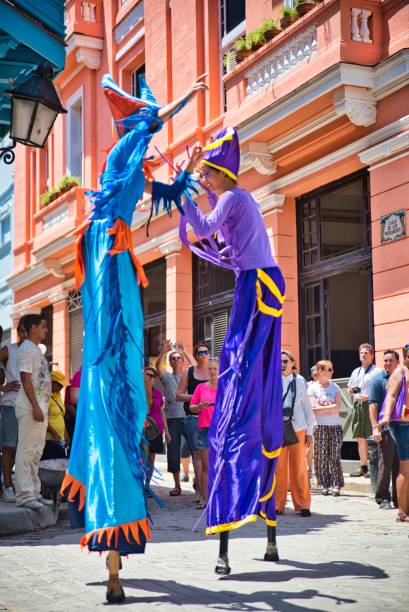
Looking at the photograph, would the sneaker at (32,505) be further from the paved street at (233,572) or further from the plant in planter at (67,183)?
the plant in planter at (67,183)

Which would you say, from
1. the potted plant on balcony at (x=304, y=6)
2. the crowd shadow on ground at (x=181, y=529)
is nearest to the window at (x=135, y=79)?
the potted plant on balcony at (x=304, y=6)

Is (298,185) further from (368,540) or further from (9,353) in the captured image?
(368,540)

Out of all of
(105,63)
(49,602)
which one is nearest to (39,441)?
(49,602)

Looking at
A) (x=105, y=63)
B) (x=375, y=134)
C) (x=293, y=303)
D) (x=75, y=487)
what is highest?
(x=105, y=63)

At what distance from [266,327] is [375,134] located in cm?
729

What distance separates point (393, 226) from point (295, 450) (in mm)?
3913

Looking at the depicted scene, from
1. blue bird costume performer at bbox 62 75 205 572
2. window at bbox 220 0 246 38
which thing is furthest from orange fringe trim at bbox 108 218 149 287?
window at bbox 220 0 246 38

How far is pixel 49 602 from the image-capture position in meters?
4.32

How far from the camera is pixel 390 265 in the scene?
11750mm

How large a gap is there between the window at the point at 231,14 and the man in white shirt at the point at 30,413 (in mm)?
9594

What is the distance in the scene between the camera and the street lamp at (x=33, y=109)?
27.2ft

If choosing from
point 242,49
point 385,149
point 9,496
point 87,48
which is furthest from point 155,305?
point 9,496

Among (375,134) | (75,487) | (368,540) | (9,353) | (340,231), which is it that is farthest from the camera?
(340,231)

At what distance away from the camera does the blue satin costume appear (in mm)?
4492
